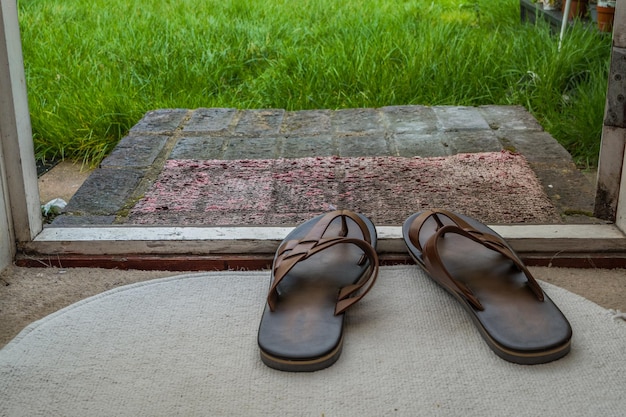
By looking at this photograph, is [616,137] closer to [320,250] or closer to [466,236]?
[466,236]

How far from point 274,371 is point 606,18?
2825 millimetres

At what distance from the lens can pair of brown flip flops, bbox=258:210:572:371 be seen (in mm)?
1357

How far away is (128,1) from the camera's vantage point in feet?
14.5

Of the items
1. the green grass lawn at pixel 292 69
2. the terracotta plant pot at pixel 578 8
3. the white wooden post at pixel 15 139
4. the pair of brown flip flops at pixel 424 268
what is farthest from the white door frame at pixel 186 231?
the terracotta plant pot at pixel 578 8

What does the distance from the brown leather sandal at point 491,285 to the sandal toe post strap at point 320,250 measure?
120 mm

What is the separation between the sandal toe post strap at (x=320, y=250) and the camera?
1485 millimetres

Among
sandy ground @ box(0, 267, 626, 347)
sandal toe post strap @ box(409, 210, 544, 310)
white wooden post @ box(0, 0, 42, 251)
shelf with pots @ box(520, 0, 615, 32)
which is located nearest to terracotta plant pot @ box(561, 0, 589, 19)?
shelf with pots @ box(520, 0, 615, 32)

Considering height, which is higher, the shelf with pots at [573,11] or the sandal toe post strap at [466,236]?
the shelf with pots at [573,11]

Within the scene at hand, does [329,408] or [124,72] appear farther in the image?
[124,72]

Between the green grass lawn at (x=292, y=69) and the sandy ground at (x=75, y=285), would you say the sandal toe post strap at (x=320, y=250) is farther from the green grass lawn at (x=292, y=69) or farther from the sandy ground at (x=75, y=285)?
the green grass lawn at (x=292, y=69)

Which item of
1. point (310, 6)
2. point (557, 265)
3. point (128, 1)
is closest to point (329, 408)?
point (557, 265)

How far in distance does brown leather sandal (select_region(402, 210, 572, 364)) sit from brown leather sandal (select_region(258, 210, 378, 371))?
0.13 meters

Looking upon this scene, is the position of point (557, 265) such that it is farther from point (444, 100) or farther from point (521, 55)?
point (521, 55)

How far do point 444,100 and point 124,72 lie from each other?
4.38ft
